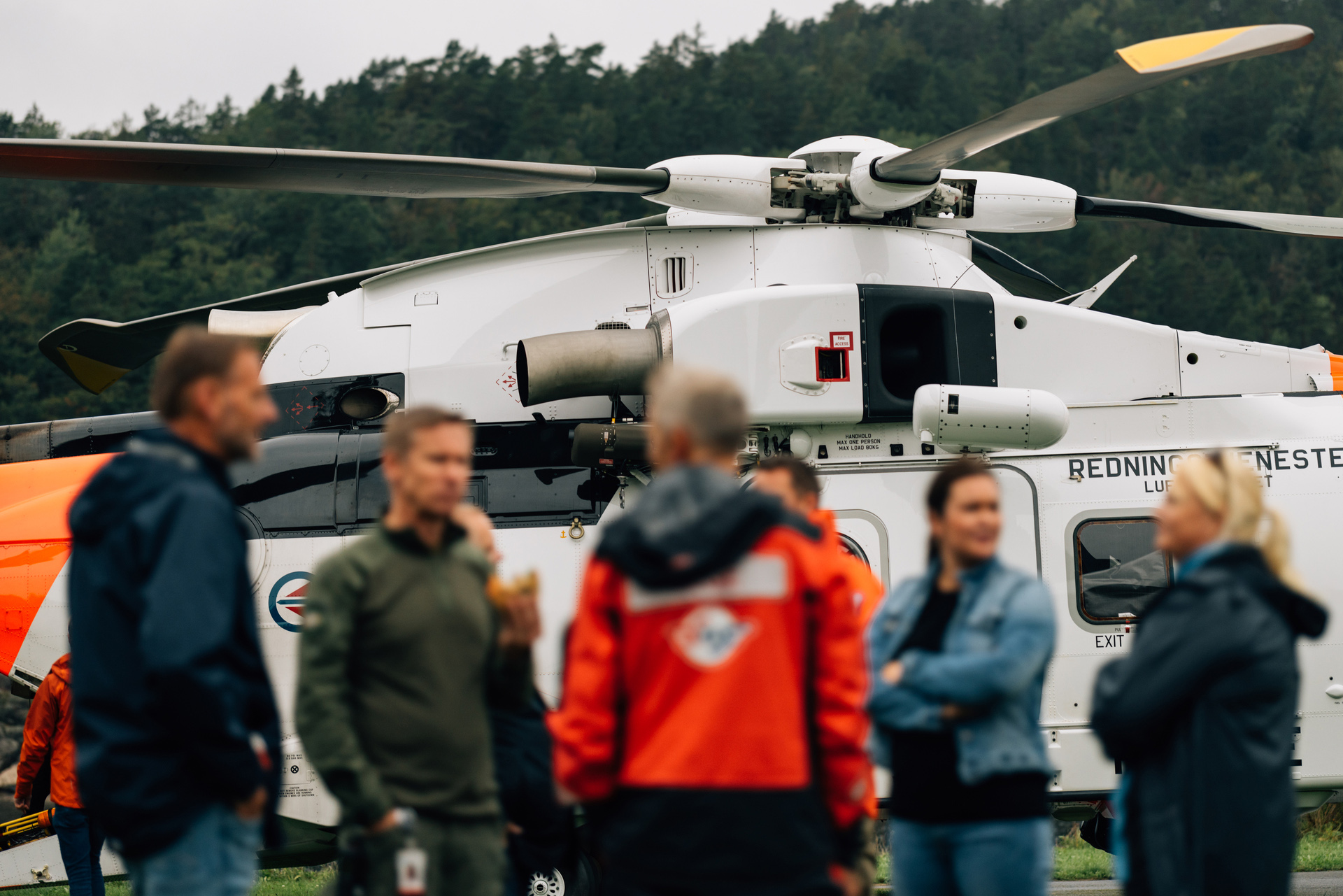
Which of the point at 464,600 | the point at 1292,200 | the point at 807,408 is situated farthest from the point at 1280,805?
the point at 1292,200

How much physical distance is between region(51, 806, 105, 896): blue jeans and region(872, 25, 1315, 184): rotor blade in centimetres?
564

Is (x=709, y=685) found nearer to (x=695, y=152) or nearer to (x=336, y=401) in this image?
(x=336, y=401)

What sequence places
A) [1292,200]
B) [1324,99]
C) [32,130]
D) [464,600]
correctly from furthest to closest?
1. [32,130]
2. [1324,99]
3. [1292,200]
4. [464,600]

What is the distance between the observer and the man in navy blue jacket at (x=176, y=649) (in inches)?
119

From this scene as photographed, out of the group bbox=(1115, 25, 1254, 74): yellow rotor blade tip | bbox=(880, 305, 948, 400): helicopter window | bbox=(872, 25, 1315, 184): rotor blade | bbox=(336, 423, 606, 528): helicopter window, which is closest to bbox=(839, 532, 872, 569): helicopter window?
bbox=(880, 305, 948, 400): helicopter window

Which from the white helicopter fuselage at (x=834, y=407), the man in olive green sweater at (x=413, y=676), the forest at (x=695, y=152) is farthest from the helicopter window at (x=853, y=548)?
the forest at (x=695, y=152)

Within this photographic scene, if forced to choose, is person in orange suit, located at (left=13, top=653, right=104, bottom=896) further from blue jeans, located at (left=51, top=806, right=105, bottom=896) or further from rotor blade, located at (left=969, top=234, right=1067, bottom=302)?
rotor blade, located at (left=969, top=234, right=1067, bottom=302)

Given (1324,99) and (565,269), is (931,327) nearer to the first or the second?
(565,269)

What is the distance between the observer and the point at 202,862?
3.14 metres

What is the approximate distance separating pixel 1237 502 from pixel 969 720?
0.91m

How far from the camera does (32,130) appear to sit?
295 ft

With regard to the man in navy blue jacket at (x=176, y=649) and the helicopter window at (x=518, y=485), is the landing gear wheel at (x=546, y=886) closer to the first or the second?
the helicopter window at (x=518, y=485)

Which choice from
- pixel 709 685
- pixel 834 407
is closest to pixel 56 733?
pixel 834 407

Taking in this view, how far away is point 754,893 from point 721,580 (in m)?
0.66
